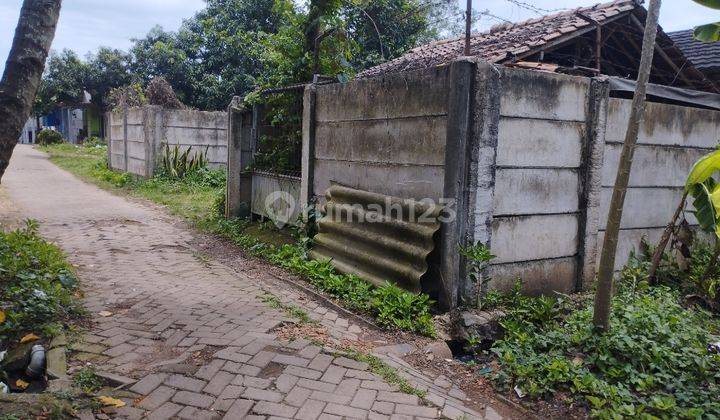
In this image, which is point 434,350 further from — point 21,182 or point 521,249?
point 21,182

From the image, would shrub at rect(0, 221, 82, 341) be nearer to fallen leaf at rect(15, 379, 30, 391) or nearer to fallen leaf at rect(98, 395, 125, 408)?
fallen leaf at rect(15, 379, 30, 391)

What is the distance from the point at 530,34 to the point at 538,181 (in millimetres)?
4191

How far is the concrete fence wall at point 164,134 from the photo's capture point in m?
13.8

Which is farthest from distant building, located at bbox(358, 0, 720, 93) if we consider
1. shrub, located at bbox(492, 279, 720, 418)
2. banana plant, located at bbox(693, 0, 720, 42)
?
shrub, located at bbox(492, 279, 720, 418)

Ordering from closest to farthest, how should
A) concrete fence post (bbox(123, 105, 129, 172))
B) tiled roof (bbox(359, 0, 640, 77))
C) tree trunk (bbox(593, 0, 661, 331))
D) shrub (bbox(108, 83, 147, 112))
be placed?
tree trunk (bbox(593, 0, 661, 331)), tiled roof (bbox(359, 0, 640, 77)), concrete fence post (bbox(123, 105, 129, 172)), shrub (bbox(108, 83, 147, 112))

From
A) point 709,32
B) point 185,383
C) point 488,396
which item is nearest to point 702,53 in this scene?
point 709,32

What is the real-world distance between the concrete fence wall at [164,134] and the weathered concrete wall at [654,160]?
11.3 m

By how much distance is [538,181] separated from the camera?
5031mm

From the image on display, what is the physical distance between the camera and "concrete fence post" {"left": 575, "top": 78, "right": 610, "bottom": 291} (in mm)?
5254

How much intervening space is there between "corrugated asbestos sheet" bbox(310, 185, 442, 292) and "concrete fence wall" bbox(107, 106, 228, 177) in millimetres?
9129

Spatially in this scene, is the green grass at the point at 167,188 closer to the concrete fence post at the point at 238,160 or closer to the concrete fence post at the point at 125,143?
the concrete fence post at the point at 125,143

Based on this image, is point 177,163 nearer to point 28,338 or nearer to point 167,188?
point 167,188

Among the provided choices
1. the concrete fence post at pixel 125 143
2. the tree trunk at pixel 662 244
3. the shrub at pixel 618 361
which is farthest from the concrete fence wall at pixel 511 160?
the concrete fence post at pixel 125 143

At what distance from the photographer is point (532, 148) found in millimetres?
4941
